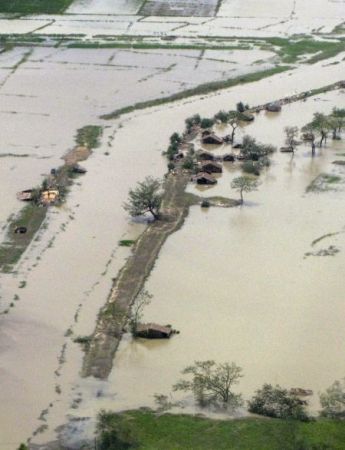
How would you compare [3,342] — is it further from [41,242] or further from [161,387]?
[41,242]

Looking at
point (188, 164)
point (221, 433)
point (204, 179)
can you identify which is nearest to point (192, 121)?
point (188, 164)

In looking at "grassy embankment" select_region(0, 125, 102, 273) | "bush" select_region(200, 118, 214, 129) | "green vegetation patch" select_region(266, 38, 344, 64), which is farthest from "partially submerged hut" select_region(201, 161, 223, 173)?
"green vegetation patch" select_region(266, 38, 344, 64)

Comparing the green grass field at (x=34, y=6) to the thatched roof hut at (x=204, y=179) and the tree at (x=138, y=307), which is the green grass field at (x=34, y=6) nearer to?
the thatched roof hut at (x=204, y=179)

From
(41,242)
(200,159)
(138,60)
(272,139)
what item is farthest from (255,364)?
(138,60)

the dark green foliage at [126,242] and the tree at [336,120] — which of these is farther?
the tree at [336,120]

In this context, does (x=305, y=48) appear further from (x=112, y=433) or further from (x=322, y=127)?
(x=112, y=433)

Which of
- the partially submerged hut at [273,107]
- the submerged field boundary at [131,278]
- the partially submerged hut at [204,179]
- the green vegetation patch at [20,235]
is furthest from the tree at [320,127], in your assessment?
the green vegetation patch at [20,235]
